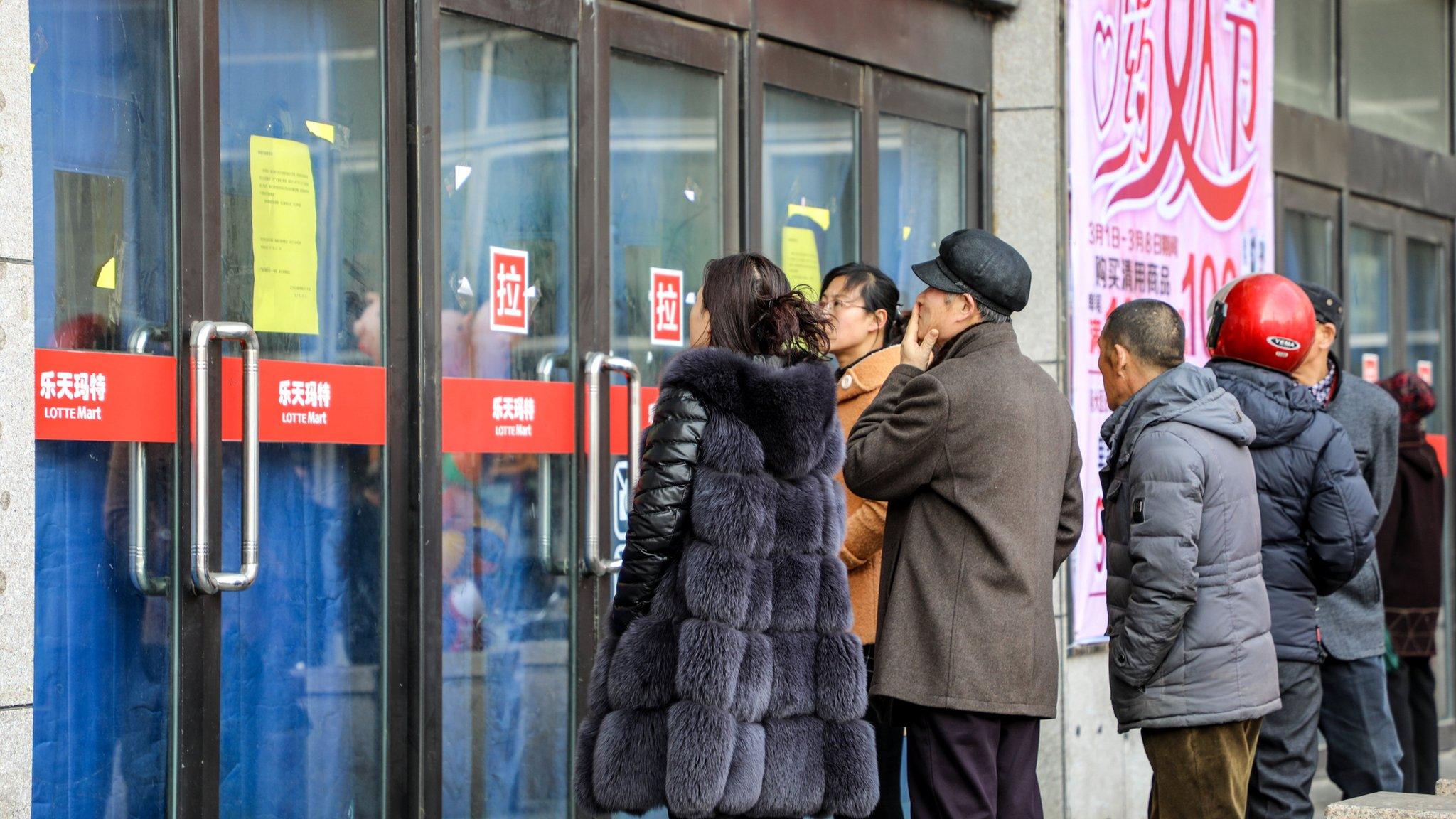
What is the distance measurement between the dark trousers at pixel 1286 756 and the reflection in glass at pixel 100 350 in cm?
309

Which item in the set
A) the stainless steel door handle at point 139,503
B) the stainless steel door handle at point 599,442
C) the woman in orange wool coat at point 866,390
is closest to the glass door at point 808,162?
the stainless steel door handle at point 599,442

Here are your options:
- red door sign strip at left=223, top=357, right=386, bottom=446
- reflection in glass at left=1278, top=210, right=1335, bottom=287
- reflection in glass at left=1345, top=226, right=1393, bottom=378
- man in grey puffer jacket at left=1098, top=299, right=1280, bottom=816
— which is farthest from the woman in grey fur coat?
reflection in glass at left=1345, top=226, right=1393, bottom=378

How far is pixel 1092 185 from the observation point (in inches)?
290

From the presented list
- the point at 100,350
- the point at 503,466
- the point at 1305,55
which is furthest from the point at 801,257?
the point at 1305,55

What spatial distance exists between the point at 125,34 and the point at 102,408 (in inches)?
38.5

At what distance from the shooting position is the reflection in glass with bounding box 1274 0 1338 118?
9617mm

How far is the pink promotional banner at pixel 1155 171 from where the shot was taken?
7297 millimetres

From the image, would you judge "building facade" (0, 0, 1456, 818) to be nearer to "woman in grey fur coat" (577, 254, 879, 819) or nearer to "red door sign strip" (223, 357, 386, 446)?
"red door sign strip" (223, 357, 386, 446)

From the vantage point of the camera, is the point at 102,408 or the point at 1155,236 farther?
the point at 1155,236

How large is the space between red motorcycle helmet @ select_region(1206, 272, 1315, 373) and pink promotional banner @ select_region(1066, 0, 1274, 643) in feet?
5.87

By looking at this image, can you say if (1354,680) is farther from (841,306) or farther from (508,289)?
(508,289)

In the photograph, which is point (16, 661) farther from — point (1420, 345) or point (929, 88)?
point (1420, 345)

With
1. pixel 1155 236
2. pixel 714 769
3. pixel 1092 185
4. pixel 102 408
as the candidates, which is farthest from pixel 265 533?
pixel 1155 236

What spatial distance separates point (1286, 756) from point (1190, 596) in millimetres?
943
